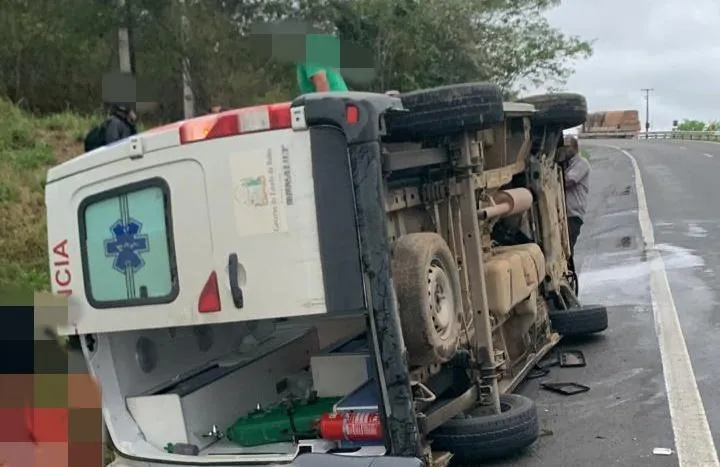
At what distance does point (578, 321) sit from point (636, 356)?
60 cm

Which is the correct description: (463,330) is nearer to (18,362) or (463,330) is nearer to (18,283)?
(18,362)

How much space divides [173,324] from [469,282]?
5.54 ft

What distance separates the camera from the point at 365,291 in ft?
12.9

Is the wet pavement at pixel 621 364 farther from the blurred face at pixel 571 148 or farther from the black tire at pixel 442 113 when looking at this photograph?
the black tire at pixel 442 113

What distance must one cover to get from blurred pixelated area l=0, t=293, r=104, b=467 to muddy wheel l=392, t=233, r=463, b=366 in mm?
1348

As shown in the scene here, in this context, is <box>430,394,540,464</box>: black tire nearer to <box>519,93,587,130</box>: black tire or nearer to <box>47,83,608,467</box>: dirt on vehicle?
<box>47,83,608,467</box>: dirt on vehicle

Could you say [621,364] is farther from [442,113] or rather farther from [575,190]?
[442,113]

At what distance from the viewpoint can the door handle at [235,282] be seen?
155 inches

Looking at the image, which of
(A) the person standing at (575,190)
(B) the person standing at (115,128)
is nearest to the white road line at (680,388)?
(A) the person standing at (575,190)

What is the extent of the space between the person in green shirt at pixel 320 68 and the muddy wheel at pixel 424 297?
134 cm

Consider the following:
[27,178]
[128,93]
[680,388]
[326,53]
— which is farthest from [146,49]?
[680,388]

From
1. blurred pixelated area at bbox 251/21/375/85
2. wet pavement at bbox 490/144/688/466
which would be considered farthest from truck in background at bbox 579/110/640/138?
blurred pixelated area at bbox 251/21/375/85

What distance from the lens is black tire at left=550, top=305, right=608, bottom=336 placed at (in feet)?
24.5

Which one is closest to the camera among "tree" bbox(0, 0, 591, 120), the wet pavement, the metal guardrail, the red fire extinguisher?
the red fire extinguisher
